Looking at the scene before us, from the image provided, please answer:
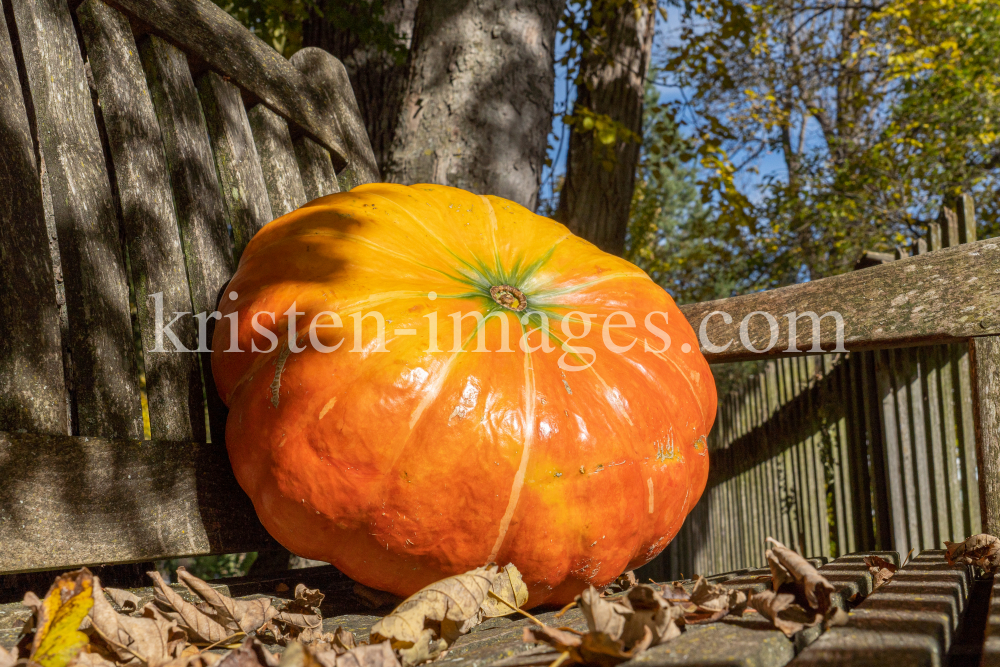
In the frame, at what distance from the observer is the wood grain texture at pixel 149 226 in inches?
68.6

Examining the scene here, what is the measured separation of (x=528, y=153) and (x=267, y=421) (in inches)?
72.6

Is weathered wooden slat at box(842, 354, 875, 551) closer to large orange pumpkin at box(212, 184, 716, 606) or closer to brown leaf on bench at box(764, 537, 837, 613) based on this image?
large orange pumpkin at box(212, 184, 716, 606)

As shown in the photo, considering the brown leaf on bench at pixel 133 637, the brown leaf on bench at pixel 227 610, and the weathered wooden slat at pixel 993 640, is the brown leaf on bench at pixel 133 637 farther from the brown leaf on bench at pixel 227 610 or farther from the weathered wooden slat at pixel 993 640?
the weathered wooden slat at pixel 993 640

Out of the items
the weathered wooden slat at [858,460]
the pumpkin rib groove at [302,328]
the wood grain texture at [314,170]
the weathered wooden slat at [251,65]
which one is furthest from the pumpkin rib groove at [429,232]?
the weathered wooden slat at [858,460]

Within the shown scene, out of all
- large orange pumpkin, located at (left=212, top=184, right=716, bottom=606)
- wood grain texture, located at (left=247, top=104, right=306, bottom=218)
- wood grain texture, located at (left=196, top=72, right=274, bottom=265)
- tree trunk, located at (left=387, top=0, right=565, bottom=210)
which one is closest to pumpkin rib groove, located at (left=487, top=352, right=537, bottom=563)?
large orange pumpkin, located at (left=212, top=184, right=716, bottom=606)

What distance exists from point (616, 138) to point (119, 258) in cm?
365

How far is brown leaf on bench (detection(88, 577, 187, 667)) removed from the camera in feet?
3.48

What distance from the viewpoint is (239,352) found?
5.65 ft

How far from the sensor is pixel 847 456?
5223mm

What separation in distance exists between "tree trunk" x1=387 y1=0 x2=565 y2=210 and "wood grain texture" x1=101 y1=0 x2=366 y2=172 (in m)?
0.36

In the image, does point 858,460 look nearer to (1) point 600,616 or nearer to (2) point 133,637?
(1) point 600,616

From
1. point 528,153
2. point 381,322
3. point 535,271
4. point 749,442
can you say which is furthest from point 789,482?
point 381,322

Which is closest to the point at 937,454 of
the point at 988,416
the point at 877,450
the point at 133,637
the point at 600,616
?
the point at 877,450

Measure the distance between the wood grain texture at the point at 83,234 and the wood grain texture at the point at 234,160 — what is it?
42cm
